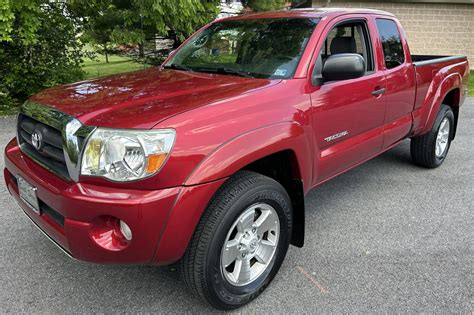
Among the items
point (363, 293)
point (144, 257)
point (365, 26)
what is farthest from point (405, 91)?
point (144, 257)

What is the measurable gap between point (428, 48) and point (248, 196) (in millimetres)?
16118

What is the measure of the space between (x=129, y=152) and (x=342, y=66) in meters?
1.60

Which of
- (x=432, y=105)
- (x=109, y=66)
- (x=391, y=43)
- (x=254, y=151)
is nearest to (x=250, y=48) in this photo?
(x=254, y=151)

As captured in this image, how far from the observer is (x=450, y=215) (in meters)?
3.78

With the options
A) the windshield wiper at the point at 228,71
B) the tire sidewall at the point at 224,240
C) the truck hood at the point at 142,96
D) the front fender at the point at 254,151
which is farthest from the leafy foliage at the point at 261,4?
the tire sidewall at the point at 224,240

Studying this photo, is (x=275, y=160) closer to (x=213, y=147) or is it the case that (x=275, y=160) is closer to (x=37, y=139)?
(x=213, y=147)

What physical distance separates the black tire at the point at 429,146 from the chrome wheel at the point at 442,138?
0.05 metres

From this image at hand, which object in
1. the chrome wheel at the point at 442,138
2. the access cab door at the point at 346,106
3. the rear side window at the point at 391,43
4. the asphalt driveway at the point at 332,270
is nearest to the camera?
the asphalt driveway at the point at 332,270

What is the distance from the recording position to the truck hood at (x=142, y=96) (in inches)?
84.0

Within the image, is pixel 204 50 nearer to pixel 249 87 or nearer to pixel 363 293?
pixel 249 87

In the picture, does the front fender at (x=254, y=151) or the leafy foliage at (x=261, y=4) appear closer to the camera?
the front fender at (x=254, y=151)

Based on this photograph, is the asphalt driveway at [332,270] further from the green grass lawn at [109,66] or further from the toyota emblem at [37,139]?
the green grass lawn at [109,66]

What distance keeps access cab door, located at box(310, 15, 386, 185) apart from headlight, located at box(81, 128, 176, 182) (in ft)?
4.04

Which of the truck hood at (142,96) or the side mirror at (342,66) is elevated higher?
the side mirror at (342,66)
